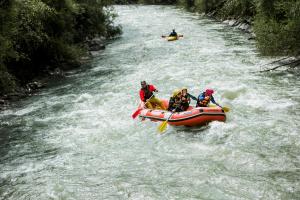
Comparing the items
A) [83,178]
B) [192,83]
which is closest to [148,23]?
[192,83]

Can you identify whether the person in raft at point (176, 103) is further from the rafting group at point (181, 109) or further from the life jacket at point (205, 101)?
the life jacket at point (205, 101)

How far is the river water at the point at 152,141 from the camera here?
29.8ft

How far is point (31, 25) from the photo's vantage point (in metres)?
18.7

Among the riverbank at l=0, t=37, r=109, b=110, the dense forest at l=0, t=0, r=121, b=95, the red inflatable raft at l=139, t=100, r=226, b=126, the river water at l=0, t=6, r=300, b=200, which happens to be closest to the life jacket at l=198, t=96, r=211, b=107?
the red inflatable raft at l=139, t=100, r=226, b=126

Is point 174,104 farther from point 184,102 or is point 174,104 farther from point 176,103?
point 184,102

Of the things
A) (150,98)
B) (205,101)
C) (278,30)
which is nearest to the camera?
(205,101)

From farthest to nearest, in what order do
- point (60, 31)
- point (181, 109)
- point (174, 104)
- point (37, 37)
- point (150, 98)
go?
point (60, 31)
point (37, 37)
point (150, 98)
point (174, 104)
point (181, 109)

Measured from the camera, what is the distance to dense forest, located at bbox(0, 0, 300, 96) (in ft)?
51.4

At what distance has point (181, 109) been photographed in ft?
42.9

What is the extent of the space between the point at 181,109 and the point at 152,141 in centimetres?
181

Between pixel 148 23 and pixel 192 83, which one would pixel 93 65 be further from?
pixel 148 23

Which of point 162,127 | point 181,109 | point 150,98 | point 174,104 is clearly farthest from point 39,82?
point 162,127

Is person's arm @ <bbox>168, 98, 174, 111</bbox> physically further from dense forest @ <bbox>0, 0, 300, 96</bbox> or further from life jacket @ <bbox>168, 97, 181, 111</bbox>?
dense forest @ <bbox>0, 0, 300, 96</bbox>

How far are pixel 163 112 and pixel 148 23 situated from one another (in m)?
26.3
